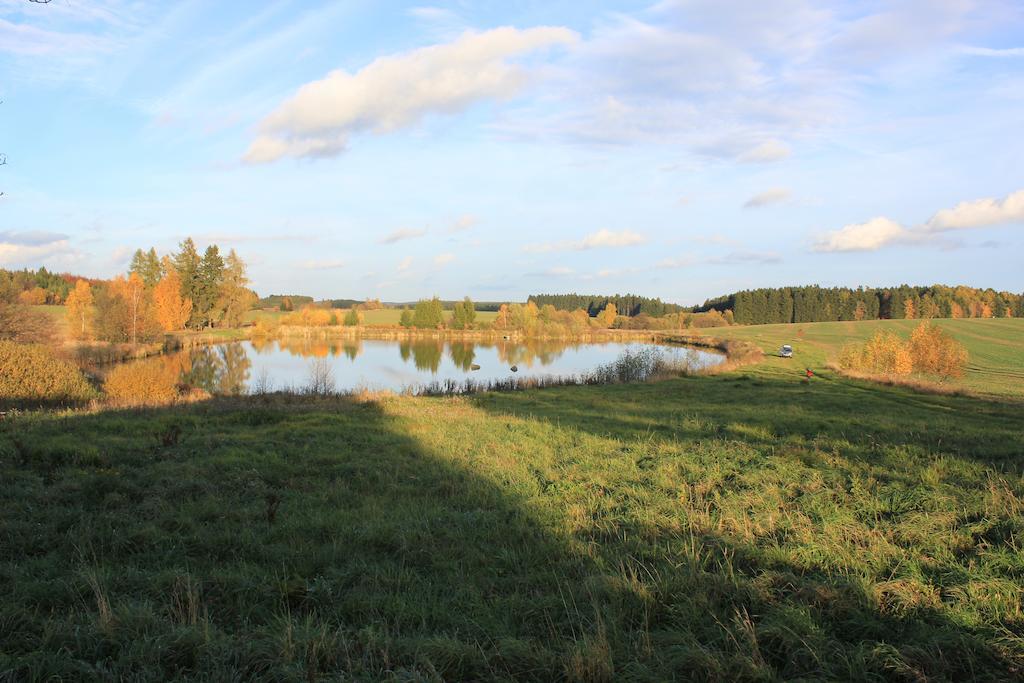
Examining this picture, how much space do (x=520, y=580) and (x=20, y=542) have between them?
4535mm

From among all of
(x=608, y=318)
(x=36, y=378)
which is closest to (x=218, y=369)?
(x=36, y=378)

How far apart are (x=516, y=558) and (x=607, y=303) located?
144758 mm

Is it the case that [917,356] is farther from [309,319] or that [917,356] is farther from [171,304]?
[309,319]

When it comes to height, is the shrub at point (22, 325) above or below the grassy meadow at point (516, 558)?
above

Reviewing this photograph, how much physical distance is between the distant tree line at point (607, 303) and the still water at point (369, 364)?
81287 mm

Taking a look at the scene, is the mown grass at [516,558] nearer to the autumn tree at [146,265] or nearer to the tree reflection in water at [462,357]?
the tree reflection in water at [462,357]

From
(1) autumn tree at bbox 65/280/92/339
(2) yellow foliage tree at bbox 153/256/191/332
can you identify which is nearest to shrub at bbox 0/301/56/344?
(1) autumn tree at bbox 65/280/92/339

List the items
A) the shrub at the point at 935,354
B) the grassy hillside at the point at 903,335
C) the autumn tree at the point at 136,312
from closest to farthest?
the shrub at the point at 935,354, the grassy hillside at the point at 903,335, the autumn tree at the point at 136,312

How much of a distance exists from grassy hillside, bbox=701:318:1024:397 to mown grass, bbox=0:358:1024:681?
89.5ft

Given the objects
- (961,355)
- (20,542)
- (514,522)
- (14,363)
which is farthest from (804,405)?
(961,355)

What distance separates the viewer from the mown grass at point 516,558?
3.45 m

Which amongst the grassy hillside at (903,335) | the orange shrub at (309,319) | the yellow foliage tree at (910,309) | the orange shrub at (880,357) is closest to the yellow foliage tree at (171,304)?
the orange shrub at (309,319)

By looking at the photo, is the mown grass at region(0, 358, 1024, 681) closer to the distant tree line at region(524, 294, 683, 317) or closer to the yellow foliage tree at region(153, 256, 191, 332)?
the yellow foliage tree at region(153, 256, 191, 332)

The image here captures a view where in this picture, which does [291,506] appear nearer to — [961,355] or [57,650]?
[57,650]
